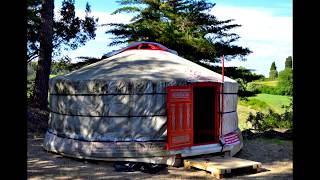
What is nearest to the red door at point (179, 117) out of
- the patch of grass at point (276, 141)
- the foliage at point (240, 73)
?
the patch of grass at point (276, 141)

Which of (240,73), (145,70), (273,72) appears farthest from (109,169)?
(273,72)

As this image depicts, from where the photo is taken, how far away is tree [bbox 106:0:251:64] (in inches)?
620

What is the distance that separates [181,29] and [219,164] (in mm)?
11628

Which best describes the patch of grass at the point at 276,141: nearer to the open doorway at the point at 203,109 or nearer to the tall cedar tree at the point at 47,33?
the open doorway at the point at 203,109

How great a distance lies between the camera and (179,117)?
652 centimetres

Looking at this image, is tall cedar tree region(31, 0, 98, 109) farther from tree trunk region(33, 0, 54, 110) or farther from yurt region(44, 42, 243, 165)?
yurt region(44, 42, 243, 165)

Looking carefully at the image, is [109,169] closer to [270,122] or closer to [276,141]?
[276,141]

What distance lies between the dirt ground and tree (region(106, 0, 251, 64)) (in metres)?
8.35

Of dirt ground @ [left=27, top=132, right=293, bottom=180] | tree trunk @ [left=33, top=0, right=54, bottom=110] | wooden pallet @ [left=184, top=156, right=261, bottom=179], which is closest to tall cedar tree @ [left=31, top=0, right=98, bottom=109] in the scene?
tree trunk @ [left=33, top=0, right=54, bottom=110]

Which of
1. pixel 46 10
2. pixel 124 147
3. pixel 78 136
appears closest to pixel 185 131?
pixel 124 147

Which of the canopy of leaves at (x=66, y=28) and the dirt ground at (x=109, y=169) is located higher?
the canopy of leaves at (x=66, y=28)

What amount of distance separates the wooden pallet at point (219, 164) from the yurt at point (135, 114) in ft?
0.71

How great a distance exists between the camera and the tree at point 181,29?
1576cm
